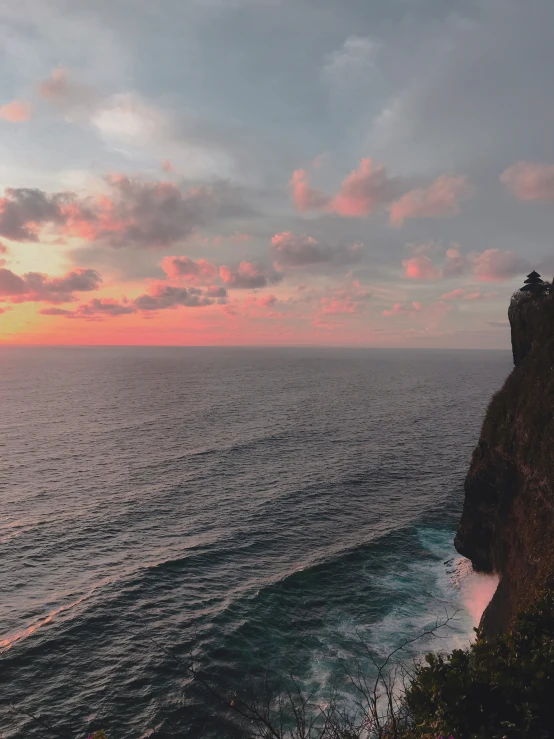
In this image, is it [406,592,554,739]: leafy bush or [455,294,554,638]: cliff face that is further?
[455,294,554,638]: cliff face

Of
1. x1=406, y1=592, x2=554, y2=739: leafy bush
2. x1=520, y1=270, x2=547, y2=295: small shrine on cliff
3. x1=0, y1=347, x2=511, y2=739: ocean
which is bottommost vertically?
x1=0, y1=347, x2=511, y2=739: ocean

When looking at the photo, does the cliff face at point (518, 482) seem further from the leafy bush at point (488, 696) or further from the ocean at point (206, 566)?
the leafy bush at point (488, 696)

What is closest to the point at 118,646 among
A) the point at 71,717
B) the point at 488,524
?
the point at 71,717

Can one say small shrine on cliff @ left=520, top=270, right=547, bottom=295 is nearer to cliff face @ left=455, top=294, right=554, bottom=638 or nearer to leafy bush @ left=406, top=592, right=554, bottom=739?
cliff face @ left=455, top=294, right=554, bottom=638

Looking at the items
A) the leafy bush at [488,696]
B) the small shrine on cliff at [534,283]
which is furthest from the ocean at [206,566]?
the small shrine on cliff at [534,283]

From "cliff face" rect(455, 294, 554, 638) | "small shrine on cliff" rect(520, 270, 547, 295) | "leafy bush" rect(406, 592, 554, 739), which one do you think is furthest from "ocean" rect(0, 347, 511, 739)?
"small shrine on cliff" rect(520, 270, 547, 295)

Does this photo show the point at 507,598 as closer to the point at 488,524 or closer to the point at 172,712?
the point at 488,524

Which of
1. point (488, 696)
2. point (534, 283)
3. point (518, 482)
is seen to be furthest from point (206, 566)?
point (534, 283)
